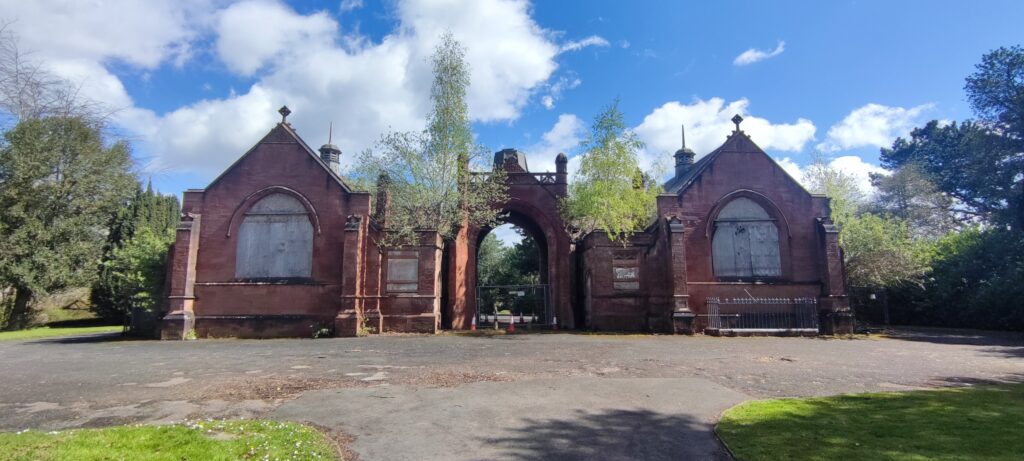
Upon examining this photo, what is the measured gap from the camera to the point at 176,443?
551 centimetres

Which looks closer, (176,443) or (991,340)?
(176,443)

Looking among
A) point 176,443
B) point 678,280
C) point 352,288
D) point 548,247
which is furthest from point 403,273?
point 176,443

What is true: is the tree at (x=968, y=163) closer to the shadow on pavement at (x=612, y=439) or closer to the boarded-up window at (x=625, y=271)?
the boarded-up window at (x=625, y=271)

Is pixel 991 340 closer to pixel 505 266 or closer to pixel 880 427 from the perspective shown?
pixel 880 427

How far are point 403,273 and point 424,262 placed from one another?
3.22 feet

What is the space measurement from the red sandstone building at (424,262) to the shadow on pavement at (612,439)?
49.7ft

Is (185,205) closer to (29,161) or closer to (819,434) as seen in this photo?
(29,161)

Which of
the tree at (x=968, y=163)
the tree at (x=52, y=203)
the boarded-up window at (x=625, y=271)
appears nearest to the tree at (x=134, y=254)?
the tree at (x=52, y=203)

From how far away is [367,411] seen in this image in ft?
24.5

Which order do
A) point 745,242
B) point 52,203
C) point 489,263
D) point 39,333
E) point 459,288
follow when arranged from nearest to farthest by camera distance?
point 745,242
point 459,288
point 39,333
point 52,203
point 489,263

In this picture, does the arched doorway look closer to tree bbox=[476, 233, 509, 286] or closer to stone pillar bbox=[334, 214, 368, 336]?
tree bbox=[476, 233, 509, 286]

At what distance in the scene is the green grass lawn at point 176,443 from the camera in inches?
203

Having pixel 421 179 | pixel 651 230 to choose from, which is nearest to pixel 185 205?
pixel 421 179

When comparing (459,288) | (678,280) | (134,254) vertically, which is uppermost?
(134,254)
